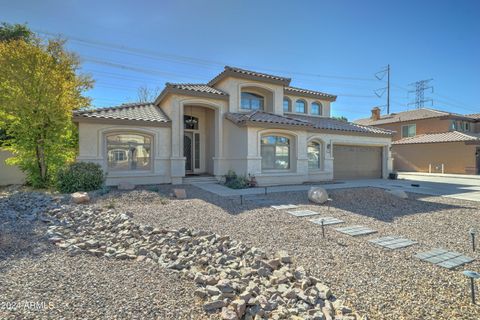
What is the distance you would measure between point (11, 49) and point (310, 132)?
1625 cm

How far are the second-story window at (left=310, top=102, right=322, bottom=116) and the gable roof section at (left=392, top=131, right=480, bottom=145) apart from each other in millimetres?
14027

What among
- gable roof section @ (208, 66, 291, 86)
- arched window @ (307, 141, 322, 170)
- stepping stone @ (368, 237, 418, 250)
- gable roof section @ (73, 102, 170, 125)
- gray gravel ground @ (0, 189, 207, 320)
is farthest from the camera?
arched window @ (307, 141, 322, 170)

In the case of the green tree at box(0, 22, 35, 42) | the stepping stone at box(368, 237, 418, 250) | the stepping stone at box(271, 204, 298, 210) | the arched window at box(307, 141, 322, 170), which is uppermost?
the green tree at box(0, 22, 35, 42)

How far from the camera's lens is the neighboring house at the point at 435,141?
77.9 ft

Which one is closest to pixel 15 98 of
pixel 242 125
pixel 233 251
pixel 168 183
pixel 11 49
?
pixel 11 49

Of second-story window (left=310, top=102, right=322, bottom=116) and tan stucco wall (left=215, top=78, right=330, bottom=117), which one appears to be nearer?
tan stucco wall (left=215, top=78, right=330, bottom=117)

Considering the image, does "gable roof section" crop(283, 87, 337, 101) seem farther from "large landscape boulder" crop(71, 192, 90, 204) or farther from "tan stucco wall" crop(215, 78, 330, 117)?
"large landscape boulder" crop(71, 192, 90, 204)

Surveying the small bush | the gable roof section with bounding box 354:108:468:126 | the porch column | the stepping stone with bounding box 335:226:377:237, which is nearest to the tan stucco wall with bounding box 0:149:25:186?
the small bush

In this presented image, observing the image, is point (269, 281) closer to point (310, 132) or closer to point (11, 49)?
point (310, 132)

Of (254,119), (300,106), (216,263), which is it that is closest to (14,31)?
(254,119)

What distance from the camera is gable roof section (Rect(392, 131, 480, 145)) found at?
2353 centimetres

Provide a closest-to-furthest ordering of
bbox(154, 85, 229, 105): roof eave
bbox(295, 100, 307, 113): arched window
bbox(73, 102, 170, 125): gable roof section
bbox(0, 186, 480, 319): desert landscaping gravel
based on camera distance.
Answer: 1. bbox(0, 186, 480, 319): desert landscaping gravel
2. bbox(73, 102, 170, 125): gable roof section
3. bbox(154, 85, 229, 105): roof eave
4. bbox(295, 100, 307, 113): arched window

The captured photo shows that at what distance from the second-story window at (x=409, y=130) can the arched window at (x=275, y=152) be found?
76.4 feet

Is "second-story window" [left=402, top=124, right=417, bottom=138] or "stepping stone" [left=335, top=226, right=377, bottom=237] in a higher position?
"second-story window" [left=402, top=124, right=417, bottom=138]
